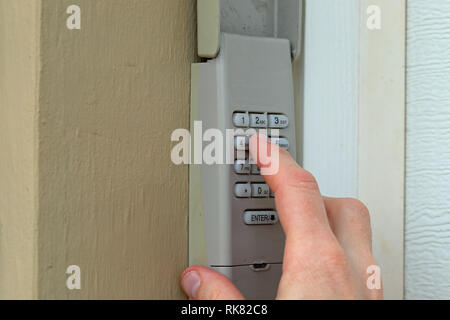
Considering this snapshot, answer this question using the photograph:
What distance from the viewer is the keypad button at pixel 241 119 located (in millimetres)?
621

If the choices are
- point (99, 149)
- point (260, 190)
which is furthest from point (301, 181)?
point (99, 149)

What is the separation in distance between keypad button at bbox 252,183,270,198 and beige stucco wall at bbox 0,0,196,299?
8 centimetres

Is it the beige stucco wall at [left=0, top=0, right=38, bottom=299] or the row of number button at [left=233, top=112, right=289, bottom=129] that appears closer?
the beige stucco wall at [left=0, top=0, right=38, bottom=299]

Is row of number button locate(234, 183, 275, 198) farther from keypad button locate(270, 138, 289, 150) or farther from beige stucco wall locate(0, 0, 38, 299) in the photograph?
beige stucco wall locate(0, 0, 38, 299)

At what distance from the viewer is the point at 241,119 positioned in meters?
0.62

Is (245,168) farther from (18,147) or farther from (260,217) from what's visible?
(18,147)

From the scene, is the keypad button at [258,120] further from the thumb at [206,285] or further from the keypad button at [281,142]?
the thumb at [206,285]

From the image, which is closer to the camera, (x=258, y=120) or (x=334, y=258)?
(x=334, y=258)

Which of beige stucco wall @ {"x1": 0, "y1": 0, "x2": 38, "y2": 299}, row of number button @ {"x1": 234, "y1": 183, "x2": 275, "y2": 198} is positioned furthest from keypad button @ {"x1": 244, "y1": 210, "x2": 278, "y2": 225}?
beige stucco wall @ {"x1": 0, "y1": 0, "x2": 38, "y2": 299}

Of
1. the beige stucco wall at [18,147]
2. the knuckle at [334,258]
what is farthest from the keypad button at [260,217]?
the beige stucco wall at [18,147]

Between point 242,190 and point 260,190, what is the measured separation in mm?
27

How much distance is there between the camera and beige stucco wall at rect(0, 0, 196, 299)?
519 mm
